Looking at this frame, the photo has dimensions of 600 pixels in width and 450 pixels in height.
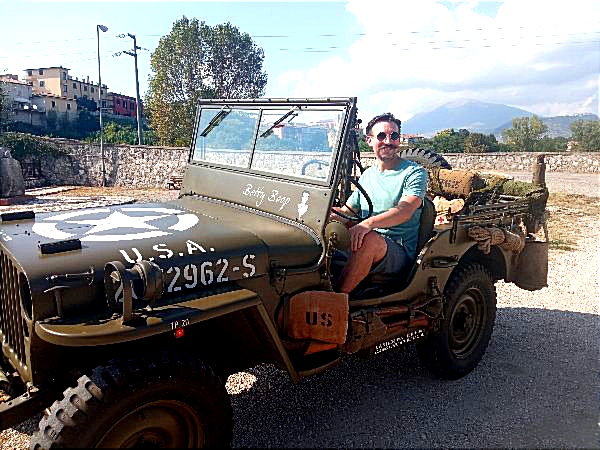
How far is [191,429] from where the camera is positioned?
256 centimetres

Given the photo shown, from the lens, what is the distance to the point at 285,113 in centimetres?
351

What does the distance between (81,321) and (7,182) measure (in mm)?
16821

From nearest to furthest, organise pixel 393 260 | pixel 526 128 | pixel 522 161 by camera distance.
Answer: pixel 393 260 → pixel 522 161 → pixel 526 128

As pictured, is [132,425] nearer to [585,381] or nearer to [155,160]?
[585,381]

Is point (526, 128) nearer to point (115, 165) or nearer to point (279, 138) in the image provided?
point (115, 165)

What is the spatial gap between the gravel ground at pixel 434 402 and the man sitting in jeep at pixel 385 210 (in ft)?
2.80

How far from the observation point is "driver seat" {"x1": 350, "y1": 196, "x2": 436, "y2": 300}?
3549mm

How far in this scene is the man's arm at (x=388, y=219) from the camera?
131 inches

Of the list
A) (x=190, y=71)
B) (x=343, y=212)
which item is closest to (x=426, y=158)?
(x=343, y=212)

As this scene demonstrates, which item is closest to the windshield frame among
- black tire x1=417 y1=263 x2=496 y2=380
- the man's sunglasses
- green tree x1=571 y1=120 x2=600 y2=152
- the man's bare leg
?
the man's bare leg

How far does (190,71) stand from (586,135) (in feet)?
79.5

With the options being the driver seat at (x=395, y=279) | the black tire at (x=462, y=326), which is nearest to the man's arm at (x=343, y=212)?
the driver seat at (x=395, y=279)

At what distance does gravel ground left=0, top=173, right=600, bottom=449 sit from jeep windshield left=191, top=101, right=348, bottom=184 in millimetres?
1498

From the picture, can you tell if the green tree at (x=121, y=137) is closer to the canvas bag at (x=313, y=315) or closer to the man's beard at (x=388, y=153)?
the man's beard at (x=388, y=153)
